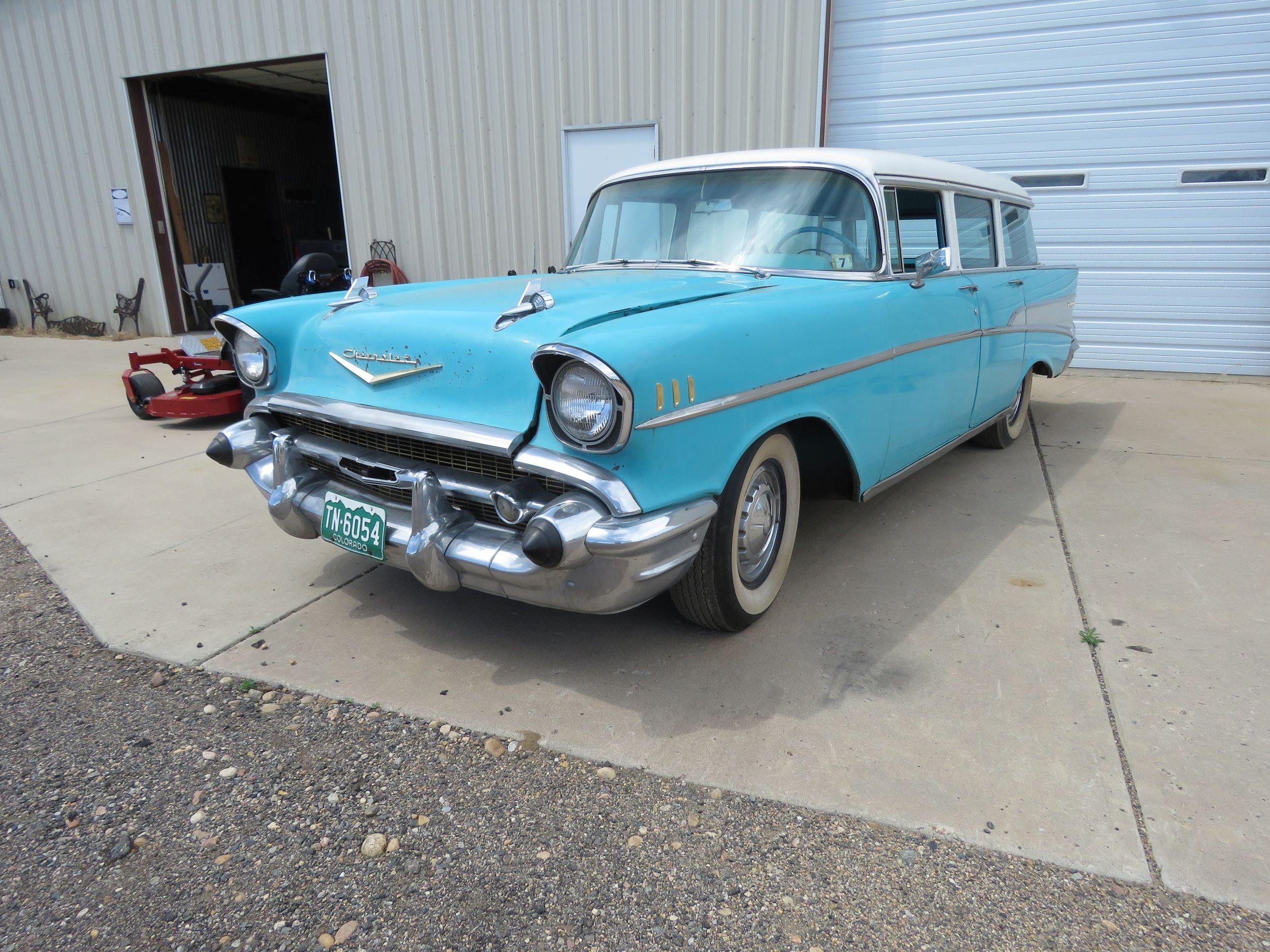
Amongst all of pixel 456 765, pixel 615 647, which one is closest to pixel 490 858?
pixel 456 765

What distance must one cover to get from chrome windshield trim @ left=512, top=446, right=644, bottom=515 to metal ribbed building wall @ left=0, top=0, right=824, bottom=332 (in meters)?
6.60

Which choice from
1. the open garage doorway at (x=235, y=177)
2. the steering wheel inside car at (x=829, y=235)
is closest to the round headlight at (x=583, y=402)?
the steering wheel inside car at (x=829, y=235)

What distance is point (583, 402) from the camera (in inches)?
82.6

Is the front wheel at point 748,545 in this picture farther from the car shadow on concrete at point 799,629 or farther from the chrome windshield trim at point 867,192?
the chrome windshield trim at point 867,192

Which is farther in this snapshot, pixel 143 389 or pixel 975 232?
pixel 143 389

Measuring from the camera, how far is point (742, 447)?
243cm

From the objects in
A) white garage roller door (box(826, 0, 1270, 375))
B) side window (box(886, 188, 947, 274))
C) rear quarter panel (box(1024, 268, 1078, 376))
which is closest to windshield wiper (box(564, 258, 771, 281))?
side window (box(886, 188, 947, 274))

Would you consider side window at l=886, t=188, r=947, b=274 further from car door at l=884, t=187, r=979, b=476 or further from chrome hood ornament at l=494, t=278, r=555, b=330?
→ chrome hood ornament at l=494, t=278, r=555, b=330

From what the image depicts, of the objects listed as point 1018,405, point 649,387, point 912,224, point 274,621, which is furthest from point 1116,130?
point 274,621

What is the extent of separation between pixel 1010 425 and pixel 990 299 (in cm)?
145

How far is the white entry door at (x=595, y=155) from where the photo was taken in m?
8.32

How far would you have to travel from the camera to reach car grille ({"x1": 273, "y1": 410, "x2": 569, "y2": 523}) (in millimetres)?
2334

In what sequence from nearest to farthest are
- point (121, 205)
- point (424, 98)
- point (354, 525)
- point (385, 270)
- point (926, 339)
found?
point (354, 525), point (926, 339), point (424, 98), point (385, 270), point (121, 205)

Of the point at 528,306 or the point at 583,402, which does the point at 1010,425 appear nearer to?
the point at 528,306
